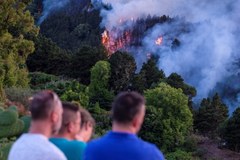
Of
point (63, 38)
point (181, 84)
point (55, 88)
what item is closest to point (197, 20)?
point (63, 38)

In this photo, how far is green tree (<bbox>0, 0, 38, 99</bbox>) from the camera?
23.1 metres

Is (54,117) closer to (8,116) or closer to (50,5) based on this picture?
(8,116)

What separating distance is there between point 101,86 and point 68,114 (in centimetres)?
3317

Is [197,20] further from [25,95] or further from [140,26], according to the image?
[25,95]

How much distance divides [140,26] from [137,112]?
246 ft

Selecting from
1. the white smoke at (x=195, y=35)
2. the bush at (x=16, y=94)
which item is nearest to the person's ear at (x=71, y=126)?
the bush at (x=16, y=94)

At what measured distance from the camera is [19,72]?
82.7ft

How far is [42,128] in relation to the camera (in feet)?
12.5

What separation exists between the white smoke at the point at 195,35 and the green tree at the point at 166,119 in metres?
27.1

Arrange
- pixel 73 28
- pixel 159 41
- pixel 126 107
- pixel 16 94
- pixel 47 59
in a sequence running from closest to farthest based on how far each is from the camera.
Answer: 1. pixel 126 107
2. pixel 16 94
3. pixel 47 59
4. pixel 73 28
5. pixel 159 41

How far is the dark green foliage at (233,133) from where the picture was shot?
2997 centimetres

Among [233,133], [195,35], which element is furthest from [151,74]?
[195,35]

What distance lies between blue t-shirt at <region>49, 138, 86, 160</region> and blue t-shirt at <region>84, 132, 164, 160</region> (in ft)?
1.71

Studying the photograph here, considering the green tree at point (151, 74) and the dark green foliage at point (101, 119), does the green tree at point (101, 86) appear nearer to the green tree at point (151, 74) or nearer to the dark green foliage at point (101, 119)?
the green tree at point (151, 74)
